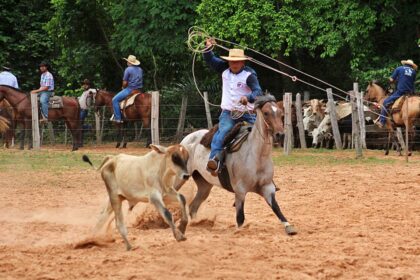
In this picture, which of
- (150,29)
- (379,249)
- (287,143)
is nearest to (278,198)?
(379,249)

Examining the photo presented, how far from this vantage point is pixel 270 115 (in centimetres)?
1080

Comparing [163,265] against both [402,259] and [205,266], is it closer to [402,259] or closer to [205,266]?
[205,266]

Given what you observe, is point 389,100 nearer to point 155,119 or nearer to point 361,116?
point 361,116

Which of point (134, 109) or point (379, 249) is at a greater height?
point (134, 109)

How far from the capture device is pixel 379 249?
961 centimetres

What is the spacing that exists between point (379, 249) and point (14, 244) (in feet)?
13.5

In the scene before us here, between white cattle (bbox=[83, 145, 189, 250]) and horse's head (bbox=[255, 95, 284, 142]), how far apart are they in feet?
5.41

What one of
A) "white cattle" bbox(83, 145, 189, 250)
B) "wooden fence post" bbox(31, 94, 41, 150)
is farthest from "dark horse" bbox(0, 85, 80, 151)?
"white cattle" bbox(83, 145, 189, 250)

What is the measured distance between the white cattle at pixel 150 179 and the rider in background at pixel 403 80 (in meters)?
13.1

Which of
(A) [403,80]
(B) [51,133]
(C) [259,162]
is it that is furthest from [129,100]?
(C) [259,162]

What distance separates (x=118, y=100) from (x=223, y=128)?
1522 centimetres

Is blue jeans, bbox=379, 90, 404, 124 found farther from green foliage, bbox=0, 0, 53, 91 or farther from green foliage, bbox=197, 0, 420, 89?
green foliage, bbox=0, 0, 53, 91

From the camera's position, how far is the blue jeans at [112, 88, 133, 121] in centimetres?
2625

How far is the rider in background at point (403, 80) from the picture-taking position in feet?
73.3
